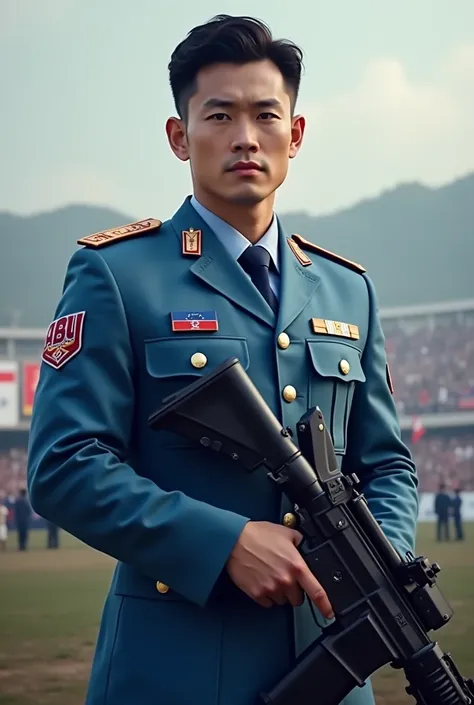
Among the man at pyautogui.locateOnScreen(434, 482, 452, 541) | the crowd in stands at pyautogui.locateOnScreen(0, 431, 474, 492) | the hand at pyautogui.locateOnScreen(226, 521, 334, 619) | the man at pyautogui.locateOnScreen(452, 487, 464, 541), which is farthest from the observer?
the crowd in stands at pyautogui.locateOnScreen(0, 431, 474, 492)

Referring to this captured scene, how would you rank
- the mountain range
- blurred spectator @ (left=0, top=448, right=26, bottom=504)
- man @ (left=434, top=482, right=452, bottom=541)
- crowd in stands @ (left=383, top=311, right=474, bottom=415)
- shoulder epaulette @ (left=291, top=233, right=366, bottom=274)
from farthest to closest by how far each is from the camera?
crowd in stands @ (left=383, top=311, right=474, bottom=415) < blurred spectator @ (left=0, top=448, right=26, bottom=504) < man @ (left=434, top=482, right=452, bottom=541) < the mountain range < shoulder epaulette @ (left=291, top=233, right=366, bottom=274)

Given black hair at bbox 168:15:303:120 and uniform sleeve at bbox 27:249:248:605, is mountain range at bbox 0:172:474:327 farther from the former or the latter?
uniform sleeve at bbox 27:249:248:605

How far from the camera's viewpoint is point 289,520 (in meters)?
1.33

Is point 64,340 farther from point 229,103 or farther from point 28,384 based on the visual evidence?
point 28,384

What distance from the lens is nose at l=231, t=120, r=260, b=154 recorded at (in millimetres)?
1398

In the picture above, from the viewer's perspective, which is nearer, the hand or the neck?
the hand

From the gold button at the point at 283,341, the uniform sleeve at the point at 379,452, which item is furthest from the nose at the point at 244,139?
the uniform sleeve at the point at 379,452

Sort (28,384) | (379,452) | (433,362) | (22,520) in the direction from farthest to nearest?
(433,362) < (28,384) < (22,520) < (379,452)

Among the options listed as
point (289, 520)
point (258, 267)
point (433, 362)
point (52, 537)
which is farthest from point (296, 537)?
point (433, 362)

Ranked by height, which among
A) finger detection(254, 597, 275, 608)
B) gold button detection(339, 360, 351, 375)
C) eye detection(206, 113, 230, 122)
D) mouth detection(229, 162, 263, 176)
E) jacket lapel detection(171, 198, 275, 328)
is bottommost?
finger detection(254, 597, 275, 608)

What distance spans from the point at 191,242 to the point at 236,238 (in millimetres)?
62

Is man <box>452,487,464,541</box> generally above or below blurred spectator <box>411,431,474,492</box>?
below

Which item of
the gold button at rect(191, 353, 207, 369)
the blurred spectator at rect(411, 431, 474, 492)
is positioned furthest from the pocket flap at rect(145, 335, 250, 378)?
the blurred spectator at rect(411, 431, 474, 492)

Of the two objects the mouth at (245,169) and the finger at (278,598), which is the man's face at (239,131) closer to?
the mouth at (245,169)
